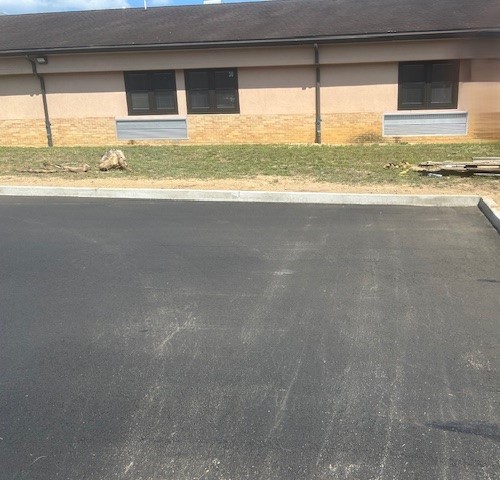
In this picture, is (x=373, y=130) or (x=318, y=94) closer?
(x=318, y=94)

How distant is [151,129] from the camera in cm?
1812

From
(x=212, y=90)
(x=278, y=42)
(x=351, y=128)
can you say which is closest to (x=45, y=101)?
(x=212, y=90)

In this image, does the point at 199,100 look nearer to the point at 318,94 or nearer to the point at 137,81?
the point at 137,81

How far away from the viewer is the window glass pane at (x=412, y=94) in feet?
54.4

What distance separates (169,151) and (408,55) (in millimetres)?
7491

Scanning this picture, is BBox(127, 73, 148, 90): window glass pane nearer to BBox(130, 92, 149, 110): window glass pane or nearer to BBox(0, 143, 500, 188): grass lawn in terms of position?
BBox(130, 92, 149, 110): window glass pane

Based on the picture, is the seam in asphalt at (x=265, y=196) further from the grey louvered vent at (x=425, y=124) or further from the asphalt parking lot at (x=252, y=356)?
the grey louvered vent at (x=425, y=124)

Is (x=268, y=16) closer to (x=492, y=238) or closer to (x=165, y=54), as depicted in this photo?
(x=165, y=54)

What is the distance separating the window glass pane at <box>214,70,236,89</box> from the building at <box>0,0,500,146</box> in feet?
0.10

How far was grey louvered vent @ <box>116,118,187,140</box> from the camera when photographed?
58.8ft

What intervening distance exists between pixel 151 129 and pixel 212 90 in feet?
7.96

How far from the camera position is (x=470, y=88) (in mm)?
16234

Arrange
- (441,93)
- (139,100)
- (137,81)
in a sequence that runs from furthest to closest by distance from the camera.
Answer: (139,100) < (137,81) < (441,93)

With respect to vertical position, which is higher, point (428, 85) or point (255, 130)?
point (428, 85)
